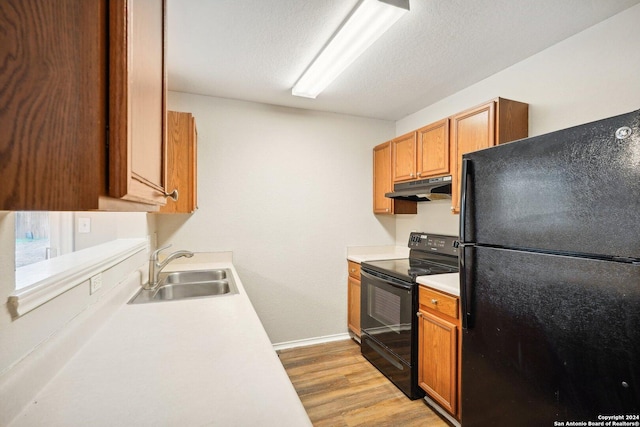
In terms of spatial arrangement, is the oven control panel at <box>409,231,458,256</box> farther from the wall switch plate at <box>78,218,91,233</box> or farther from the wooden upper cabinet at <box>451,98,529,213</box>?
the wall switch plate at <box>78,218,91,233</box>

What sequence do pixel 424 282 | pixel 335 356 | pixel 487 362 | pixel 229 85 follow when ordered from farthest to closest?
pixel 335 356, pixel 229 85, pixel 424 282, pixel 487 362

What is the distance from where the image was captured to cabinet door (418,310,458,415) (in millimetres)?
1845

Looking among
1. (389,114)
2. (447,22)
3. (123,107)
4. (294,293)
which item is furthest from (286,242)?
(123,107)

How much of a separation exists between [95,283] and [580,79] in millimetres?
2816

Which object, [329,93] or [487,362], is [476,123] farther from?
[487,362]

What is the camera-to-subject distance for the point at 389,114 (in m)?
3.29

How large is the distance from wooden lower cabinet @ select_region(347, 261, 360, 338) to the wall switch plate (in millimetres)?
2271

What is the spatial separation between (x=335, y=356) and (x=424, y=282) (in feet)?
4.38

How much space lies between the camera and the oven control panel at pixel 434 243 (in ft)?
8.42

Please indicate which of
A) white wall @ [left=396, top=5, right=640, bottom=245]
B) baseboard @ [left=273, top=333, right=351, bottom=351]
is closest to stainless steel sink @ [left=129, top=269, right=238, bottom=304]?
baseboard @ [left=273, top=333, right=351, bottom=351]

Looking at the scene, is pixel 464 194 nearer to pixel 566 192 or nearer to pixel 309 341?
pixel 566 192

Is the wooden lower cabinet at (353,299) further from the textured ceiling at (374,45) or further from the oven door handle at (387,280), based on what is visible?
the textured ceiling at (374,45)

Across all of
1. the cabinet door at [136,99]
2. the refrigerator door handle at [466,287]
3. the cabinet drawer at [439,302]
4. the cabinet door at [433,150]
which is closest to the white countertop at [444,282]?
the cabinet drawer at [439,302]

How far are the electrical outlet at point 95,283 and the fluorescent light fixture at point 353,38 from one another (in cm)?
178
